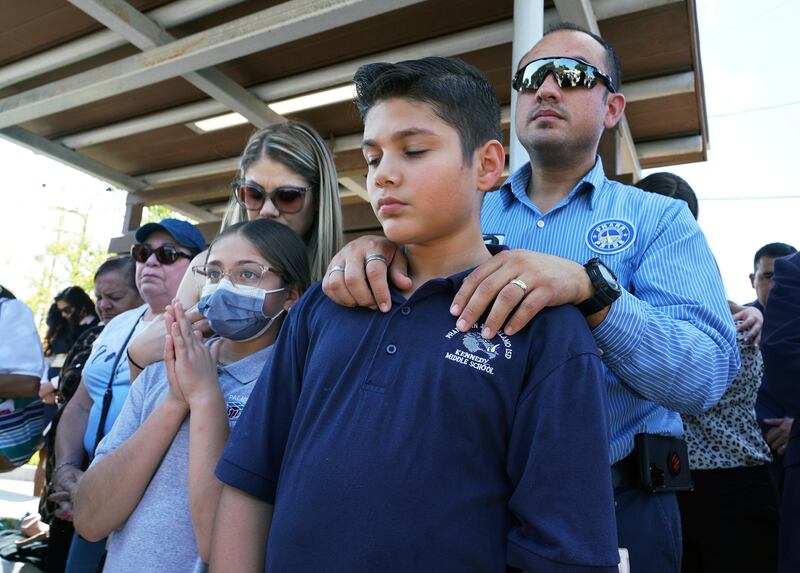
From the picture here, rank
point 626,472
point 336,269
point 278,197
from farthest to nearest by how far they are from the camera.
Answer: point 278,197, point 626,472, point 336,269

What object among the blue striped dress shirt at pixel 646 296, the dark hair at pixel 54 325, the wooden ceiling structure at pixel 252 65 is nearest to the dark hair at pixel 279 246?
the blue striped dress shirt at pixel 646 296

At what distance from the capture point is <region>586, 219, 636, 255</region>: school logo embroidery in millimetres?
1797

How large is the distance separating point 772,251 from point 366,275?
4072 millimetres

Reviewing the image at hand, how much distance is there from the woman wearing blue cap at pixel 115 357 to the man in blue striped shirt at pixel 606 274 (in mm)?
1545

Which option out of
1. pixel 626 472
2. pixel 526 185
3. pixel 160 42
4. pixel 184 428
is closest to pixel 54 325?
pixel 160 42

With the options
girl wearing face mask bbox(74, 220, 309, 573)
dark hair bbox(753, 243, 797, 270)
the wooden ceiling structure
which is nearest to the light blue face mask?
girl wearing face mask bbox(74, 220, 309, 573)

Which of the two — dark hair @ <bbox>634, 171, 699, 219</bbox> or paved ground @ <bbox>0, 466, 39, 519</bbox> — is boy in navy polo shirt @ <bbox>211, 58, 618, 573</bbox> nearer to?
dark hair @ <bbox>634, 171, 699, 219</bbox>

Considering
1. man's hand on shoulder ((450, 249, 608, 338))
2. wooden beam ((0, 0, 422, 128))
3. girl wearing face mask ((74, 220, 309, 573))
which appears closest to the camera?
man's hand on shoulder ((450, 249, 608, 338))

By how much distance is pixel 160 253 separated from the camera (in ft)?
9.56

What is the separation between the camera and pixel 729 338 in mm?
1654

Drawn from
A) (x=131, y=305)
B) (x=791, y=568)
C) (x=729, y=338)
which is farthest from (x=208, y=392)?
(x=131, y=305)

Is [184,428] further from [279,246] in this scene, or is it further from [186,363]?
[279,246]

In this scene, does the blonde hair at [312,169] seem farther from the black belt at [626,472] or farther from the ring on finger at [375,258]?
the black belt at [626,472]

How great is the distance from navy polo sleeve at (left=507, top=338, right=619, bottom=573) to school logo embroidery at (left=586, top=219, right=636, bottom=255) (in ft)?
2.22
